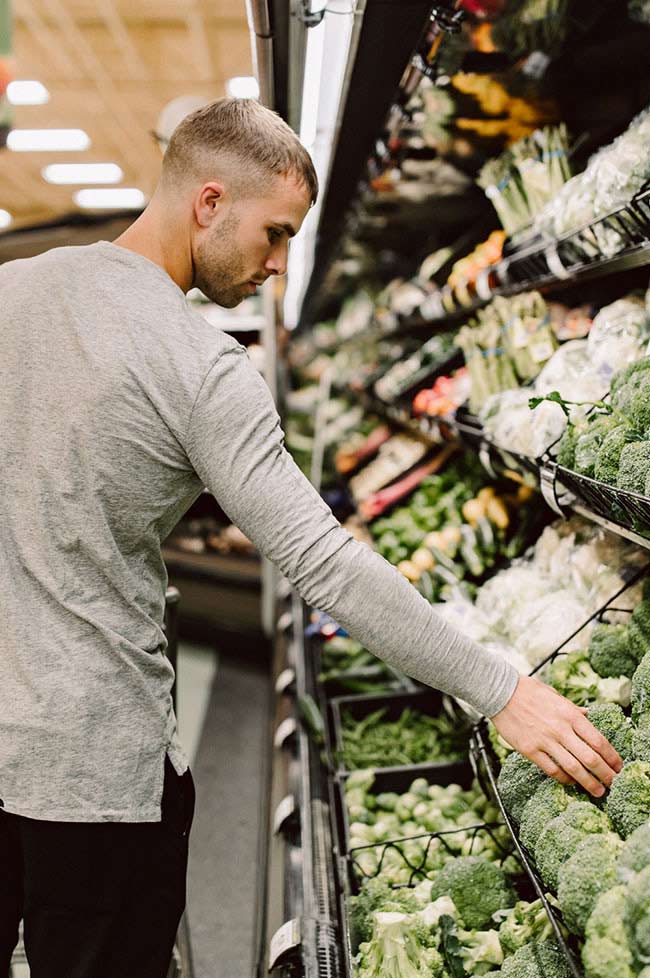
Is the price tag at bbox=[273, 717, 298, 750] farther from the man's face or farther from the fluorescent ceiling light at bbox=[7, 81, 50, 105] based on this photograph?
the fluorescent ceiling light at bbox=[7, 81, 50, 105]

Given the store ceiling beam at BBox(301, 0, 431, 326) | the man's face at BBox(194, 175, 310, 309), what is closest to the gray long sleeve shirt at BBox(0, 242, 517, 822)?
the man's face at BBox(194, 175, 310, 309)

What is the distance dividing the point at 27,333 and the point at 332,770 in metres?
1.65

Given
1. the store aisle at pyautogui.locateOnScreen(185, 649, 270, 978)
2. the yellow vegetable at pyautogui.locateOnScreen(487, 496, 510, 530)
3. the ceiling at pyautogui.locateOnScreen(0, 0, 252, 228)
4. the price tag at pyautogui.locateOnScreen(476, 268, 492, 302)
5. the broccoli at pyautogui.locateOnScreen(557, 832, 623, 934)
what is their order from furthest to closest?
the ceiling at pyautogui.locateOnScreen(0, 0, 252, 228)
the yellow vegetable at pyautogui.locateOnScreen(487, 496, 510, 530)
the price tag at pyautogui.locateOnScreen(476, 268, 492, 302)
the store aisle at pyautogui.locateOnScreen(185, 649, 270, 978)
the broccoli at pyautogui.locateOnScreen(557, 832, 623, 934)

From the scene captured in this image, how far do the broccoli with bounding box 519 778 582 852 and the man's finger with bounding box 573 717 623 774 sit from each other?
0.33ft

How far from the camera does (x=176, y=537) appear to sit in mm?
5535

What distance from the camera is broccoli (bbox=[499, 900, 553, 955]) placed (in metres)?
1.55

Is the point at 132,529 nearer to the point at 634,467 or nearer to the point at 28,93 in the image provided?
the point at 634,467

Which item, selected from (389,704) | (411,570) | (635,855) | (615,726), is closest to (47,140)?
(411,570)

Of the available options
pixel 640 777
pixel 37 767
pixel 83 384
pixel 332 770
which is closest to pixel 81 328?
pixel 83 384

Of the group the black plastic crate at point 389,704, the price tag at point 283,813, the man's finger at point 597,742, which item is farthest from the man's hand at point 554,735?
the black plastic crate at point 389,704

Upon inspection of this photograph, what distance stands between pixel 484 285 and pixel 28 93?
22.5 feet

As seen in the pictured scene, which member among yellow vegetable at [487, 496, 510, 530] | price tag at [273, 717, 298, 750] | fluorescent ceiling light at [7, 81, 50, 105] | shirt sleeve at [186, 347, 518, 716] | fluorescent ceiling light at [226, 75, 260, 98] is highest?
fluorescent ceiling light at [7, 81, 50, 105]

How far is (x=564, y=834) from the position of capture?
123 cm

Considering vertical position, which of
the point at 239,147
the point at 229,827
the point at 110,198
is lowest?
the point at 229,827
